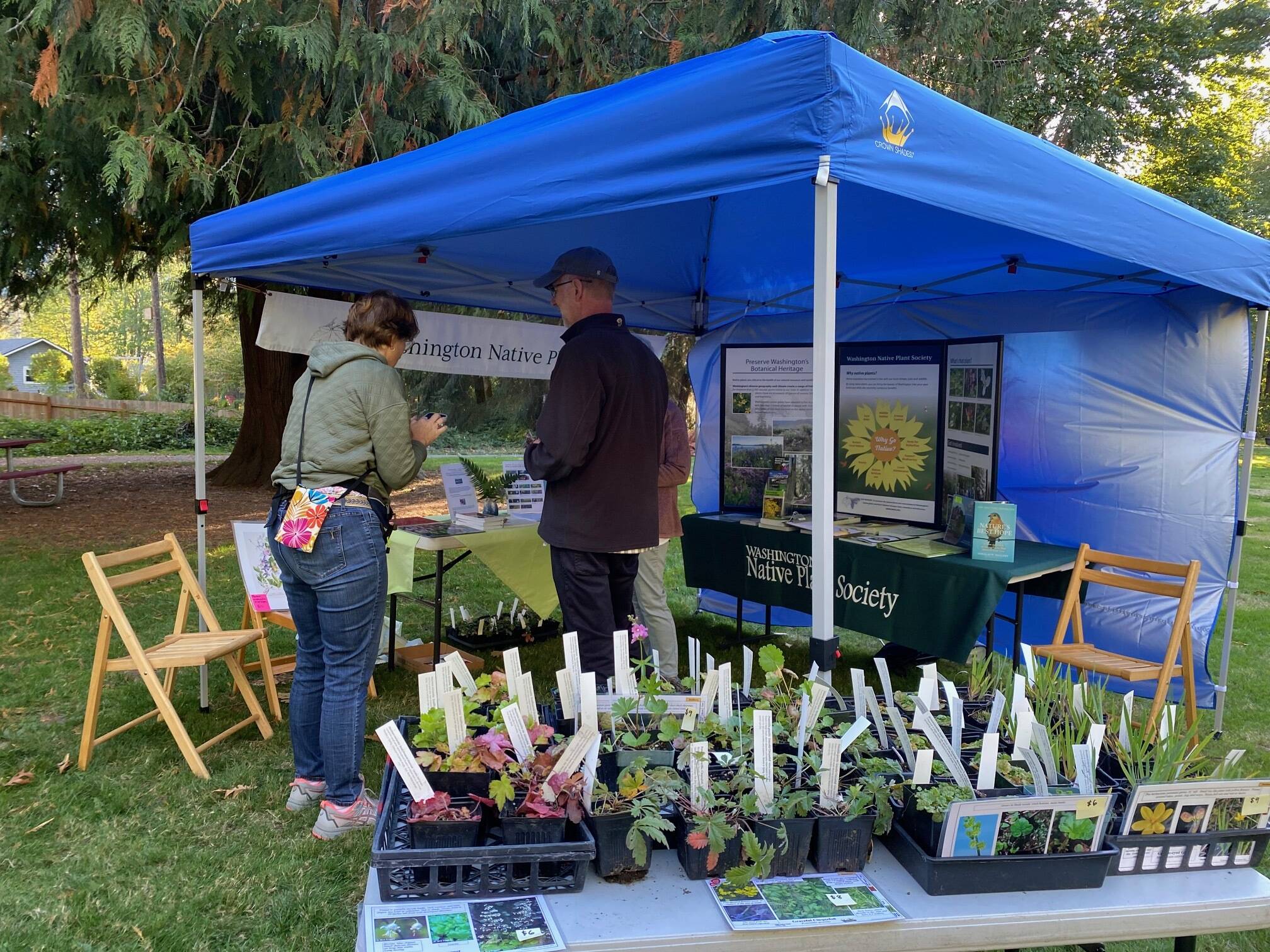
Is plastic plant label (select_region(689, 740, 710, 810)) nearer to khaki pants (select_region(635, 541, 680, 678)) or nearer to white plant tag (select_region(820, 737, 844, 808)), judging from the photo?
white plant tag (select_region(820, 737, 844, 808))

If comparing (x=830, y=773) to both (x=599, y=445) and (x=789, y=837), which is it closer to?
(x=789, y=837)

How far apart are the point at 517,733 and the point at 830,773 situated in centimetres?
57

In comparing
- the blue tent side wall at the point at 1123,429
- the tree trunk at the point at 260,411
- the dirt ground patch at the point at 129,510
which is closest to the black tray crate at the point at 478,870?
the blue tent side wall at the point at 1123,429

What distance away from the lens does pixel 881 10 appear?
563 cm

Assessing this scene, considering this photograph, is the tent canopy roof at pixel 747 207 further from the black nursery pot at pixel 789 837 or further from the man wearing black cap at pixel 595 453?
the black nursery pot at pixel 789 837

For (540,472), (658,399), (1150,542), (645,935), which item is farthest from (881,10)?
(645,935)

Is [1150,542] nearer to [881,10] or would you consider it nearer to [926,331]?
[926,331]

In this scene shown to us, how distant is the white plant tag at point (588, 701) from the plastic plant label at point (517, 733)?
0.36ft

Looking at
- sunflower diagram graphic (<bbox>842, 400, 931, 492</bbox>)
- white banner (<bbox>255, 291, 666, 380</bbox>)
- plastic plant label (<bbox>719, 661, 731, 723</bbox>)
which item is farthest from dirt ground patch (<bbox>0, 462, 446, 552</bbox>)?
plastic plant label (<bbox>719, 661, 731, 723</bbox>)

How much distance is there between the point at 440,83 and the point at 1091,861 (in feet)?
18.1

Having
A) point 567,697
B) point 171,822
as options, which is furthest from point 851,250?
point 171,822

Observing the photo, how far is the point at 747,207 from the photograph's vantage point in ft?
12.3

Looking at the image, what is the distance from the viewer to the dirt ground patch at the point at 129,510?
7.98 m

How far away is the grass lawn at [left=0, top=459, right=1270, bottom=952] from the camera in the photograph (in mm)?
2328
